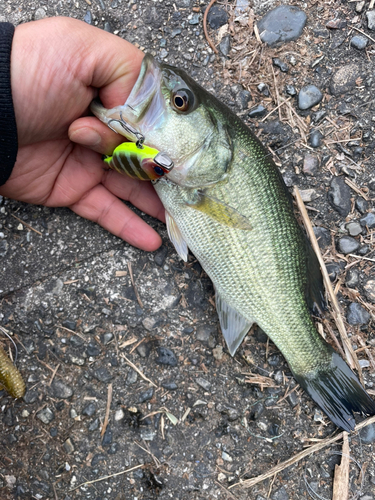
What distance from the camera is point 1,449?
9.00 ft

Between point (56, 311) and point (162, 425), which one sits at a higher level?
point (56, 311)

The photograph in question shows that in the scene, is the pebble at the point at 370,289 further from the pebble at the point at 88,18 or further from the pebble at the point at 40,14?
the pebble at the point at 40,14

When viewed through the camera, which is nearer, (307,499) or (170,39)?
(307,499)

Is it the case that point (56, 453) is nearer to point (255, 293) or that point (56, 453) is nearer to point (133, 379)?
point (133, 379)

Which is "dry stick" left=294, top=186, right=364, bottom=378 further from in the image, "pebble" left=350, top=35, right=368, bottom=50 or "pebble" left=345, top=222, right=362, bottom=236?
"pebble" left=350, top=35, right=368, bottom=50

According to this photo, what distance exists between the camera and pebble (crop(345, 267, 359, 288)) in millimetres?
2889

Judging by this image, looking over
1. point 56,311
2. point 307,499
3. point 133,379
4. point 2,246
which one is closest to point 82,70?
point 2,246

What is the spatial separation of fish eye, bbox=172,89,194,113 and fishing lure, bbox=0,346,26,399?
2.09 metres

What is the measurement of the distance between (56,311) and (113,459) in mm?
1140

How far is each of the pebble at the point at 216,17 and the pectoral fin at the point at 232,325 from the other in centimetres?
211

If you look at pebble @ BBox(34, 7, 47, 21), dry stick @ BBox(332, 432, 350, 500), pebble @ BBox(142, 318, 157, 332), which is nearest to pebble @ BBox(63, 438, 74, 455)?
pebble @ BBox(142, 318, 157, 332)

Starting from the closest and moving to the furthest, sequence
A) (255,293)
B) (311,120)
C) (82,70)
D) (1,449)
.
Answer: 1. (82,70)
2. (255,293)
3. (1,449)
4. (311,120)

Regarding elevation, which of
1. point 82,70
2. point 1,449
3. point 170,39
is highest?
point 170,39

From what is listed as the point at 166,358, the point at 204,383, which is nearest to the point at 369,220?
the point at 204,383
